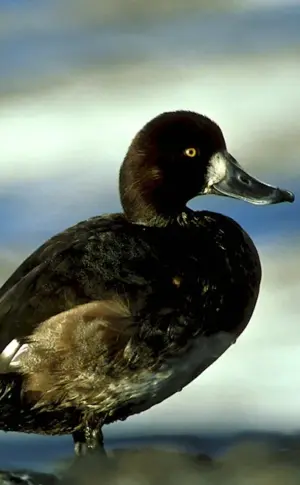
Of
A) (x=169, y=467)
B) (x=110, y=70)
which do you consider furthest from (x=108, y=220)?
(x=110, y=70)

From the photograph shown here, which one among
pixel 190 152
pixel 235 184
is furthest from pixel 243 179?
pixel 190 152

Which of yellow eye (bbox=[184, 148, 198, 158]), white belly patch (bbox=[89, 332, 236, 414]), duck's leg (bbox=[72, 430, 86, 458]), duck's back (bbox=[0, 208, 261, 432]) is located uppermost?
yellow eye (bbox=[184, 148, 198, 158])

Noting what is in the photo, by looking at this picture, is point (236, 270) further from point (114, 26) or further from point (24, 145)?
point (114, 26)

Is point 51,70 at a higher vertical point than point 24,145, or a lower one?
higher

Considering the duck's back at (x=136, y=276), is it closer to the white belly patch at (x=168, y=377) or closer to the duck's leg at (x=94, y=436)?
the white belly patch at (x=168, y=377)

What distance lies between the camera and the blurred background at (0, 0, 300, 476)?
14.3 ft

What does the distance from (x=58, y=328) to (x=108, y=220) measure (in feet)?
1.44

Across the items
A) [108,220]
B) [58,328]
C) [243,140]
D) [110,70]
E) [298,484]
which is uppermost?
[110,70]

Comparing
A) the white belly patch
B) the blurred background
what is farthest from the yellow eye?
the blurred background

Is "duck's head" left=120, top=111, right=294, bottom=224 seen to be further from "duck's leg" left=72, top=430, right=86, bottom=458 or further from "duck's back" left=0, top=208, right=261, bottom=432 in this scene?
"duck's leg" left=72, top=430, right=86, bottom=458

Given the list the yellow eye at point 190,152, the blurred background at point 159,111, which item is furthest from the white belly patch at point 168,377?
the yellow eye at point 190,152

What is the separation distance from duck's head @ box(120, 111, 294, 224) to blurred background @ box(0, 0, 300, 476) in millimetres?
606

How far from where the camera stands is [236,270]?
4.13 m

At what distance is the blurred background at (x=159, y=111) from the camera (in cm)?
437
